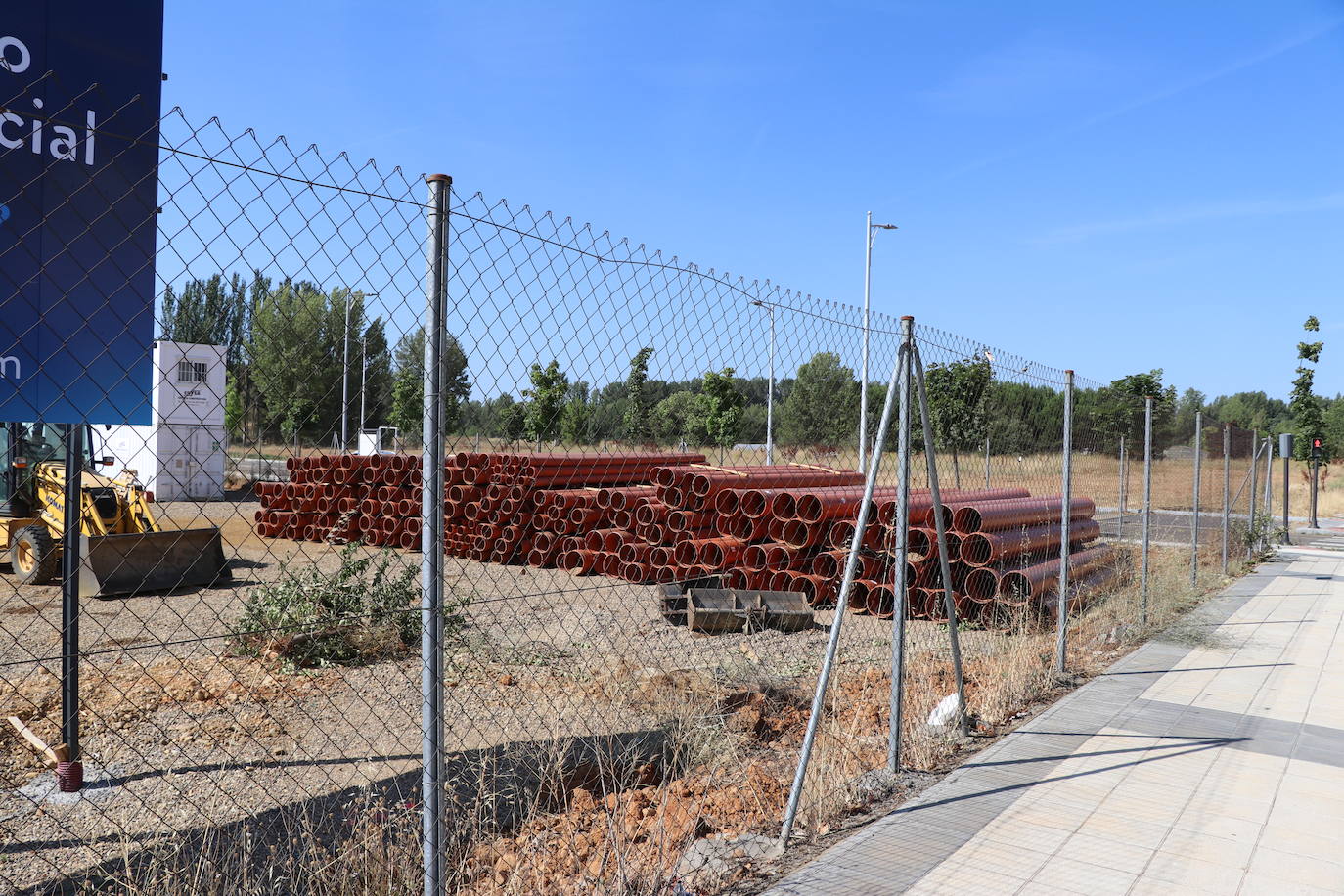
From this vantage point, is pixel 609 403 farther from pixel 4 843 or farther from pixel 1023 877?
pixel 4 843

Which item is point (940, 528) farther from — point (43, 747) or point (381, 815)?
point (43, 747)

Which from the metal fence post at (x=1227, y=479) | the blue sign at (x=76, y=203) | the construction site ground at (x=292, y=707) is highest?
the blue sign at (x=76, y=203)

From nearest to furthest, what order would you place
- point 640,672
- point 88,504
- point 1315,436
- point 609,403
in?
point 609,403 → point 640,672 → point 88,504 → point 1315,436

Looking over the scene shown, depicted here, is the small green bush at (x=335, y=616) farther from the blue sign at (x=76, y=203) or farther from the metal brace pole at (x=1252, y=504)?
the metal brace pole at (x=1252, y=504)

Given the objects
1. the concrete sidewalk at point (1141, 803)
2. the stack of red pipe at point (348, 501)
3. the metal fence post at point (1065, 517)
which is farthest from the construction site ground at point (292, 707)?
the stack of red pipe at point (348, 501)

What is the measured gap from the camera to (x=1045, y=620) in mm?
9977

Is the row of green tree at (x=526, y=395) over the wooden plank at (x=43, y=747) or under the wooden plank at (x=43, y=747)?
over

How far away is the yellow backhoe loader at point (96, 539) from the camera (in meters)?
11.7

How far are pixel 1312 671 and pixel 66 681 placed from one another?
914 cm

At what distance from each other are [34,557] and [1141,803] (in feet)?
43.5

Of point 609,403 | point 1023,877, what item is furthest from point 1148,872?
point 609,403

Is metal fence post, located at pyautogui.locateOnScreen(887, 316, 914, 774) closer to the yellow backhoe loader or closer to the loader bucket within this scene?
the yellow backhoe loader

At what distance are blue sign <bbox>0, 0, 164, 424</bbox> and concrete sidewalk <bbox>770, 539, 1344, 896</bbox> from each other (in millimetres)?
4083

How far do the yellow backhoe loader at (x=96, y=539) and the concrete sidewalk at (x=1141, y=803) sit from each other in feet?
31.4
